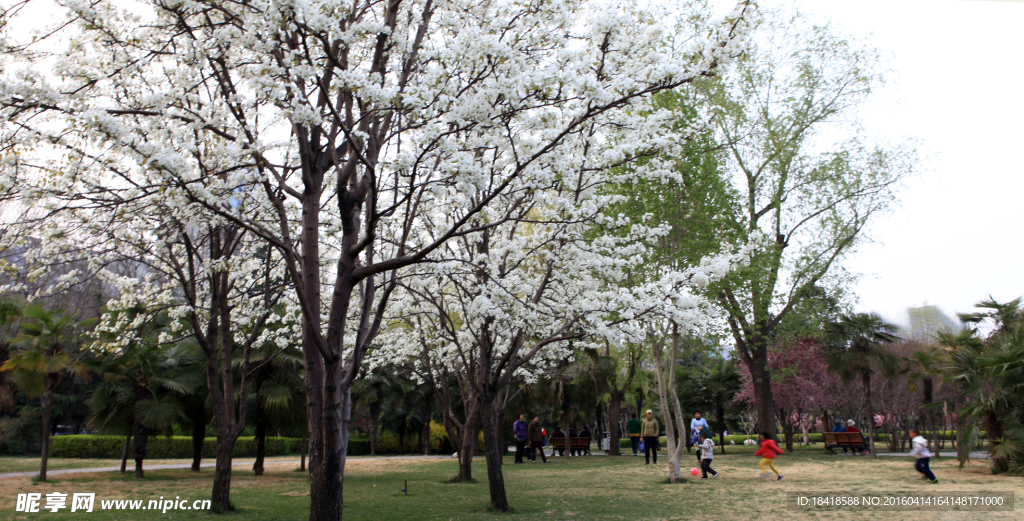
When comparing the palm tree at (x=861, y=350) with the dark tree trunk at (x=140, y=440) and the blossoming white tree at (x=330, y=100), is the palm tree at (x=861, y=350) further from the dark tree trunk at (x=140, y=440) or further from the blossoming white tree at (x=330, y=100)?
the dark tree trunk at (x=140, y=440)

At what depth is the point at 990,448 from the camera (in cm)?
1359

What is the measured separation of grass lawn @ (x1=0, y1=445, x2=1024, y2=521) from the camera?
8531 millimetres

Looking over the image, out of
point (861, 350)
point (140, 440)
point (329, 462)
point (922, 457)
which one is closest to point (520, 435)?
point (140, 440)

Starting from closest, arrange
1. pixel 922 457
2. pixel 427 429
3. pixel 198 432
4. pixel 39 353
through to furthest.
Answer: pixel 39 353 < pixel 922 457 < pixel 198 432 < pixel 427 429

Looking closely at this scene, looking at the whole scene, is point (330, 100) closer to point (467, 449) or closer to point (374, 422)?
point (467, 449)

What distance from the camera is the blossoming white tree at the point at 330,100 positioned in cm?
546

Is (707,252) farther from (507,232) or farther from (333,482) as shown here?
(333,482)

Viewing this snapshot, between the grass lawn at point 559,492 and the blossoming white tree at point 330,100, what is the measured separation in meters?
3.55

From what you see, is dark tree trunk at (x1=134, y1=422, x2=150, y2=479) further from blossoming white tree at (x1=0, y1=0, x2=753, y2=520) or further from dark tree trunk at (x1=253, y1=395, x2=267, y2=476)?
blossoming white tree at (x1=0, y1=0, x2=753, y2=520)

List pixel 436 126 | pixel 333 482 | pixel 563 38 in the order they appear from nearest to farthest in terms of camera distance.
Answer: pixel 436 126 < pixel 333 482 < pixel 563 38

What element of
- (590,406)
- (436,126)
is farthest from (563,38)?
(590,406)

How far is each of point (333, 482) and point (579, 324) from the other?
4188 mm

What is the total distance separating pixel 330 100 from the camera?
594cm

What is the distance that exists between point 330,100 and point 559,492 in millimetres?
8358
